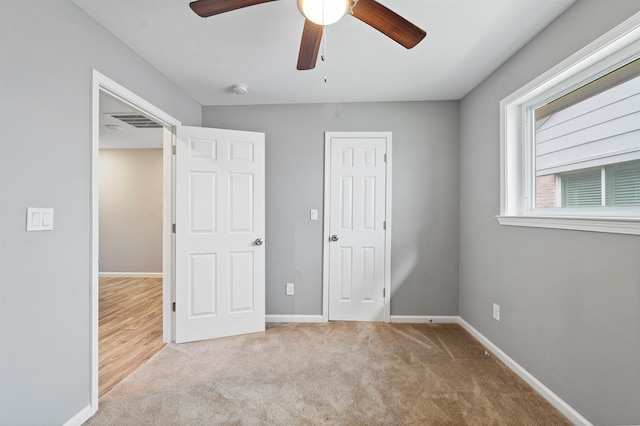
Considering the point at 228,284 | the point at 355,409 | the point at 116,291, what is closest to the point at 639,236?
the point at 355,409

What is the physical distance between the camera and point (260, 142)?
294 cm

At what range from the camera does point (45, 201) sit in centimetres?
145

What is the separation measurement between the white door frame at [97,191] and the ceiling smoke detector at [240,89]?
2.07ft

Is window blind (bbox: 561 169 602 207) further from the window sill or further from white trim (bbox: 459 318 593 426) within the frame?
white trim (bbox: 459 318 593 426)

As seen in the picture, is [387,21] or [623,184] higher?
[387,21]

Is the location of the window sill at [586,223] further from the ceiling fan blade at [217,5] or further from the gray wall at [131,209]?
the gray wall at [131,209]

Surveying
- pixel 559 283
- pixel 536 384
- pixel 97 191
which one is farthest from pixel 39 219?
pixel 536 384

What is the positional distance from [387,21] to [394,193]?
200 cm

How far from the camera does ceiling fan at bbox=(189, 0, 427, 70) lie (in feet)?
3.94

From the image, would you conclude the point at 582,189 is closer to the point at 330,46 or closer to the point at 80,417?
the point at 330,46

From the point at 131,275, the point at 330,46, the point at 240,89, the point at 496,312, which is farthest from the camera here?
the point at 131,275

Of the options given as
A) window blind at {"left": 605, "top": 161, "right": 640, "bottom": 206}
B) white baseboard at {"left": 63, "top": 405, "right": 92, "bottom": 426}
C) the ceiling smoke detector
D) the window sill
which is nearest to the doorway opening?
the ceiling smoke detector

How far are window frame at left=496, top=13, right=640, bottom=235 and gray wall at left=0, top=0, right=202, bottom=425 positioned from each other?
2.85 meters

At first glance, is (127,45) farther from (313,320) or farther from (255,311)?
(313,320)
